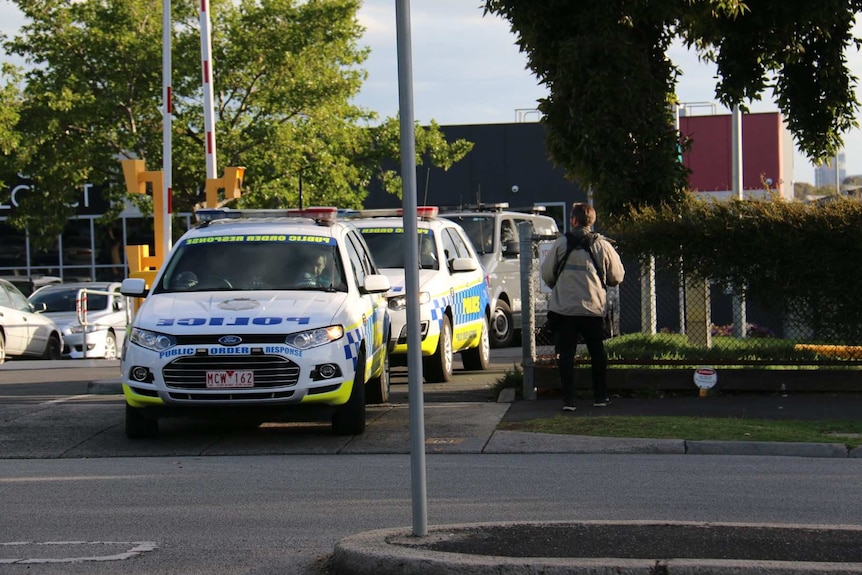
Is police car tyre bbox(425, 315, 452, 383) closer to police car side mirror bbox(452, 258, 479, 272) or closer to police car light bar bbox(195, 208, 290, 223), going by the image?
police car side mirror bbox(452, 258, 479, 272)

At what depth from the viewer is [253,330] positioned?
9.84 meters

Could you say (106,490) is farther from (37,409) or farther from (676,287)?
(676,287)

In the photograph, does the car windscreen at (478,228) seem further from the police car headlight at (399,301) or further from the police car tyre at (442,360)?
the police car headlight at (399,301)

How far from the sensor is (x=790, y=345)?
12.3 m

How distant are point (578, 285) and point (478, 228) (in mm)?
9362

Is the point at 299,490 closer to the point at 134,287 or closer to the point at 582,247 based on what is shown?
the point at 134,287

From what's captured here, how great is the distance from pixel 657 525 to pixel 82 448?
231 inches

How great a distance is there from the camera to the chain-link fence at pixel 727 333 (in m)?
12.2

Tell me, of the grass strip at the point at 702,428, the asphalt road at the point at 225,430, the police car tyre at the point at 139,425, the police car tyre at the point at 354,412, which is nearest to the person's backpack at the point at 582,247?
the grass strip at the point at 702,428

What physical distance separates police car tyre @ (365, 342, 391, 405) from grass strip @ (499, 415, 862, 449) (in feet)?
5.64

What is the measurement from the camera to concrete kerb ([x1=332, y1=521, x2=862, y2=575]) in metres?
5.31

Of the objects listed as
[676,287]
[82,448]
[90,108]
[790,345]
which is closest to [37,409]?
[82,448]


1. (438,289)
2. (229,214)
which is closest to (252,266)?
(229,214)

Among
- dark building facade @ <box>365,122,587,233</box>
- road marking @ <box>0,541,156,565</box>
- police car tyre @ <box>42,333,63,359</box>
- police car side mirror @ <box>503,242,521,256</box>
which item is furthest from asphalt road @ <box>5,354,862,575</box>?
dark building facade @ <box>365,122,587,233</box>
